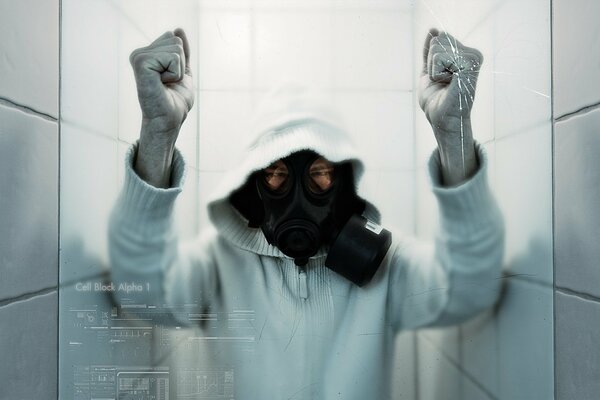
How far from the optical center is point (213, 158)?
1.03m

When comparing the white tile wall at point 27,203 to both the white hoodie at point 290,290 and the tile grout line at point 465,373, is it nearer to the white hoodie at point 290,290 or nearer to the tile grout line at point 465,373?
the white hoodie at point 290,290

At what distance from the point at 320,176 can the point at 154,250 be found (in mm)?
299

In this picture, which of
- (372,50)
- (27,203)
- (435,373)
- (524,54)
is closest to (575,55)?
(524,54)

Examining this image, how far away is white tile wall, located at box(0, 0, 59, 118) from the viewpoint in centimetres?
100

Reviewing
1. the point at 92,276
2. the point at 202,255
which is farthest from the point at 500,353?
the point at 92,276

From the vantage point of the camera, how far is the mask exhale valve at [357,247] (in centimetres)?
102

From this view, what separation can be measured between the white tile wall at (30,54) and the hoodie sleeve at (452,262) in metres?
0.63

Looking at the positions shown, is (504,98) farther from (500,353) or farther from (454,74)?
(500,353)

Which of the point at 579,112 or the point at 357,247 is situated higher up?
the point at 579,112

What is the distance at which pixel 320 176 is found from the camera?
1.02 metres

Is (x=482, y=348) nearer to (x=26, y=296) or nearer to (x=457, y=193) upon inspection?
(x=457, y=193)

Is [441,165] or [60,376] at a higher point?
[441,165]

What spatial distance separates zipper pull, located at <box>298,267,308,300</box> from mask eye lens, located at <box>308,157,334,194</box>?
14 cm

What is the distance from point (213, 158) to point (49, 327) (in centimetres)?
39
